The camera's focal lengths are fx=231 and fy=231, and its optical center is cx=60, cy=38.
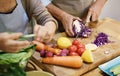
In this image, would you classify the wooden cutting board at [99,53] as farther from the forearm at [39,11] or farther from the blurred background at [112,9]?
the blurred background at [112,9]

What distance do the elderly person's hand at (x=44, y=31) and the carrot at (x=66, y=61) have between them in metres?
0.09

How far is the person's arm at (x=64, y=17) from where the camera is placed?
4.06 ft

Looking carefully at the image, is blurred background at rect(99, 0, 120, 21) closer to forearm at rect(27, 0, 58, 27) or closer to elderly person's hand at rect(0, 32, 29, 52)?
forearm at rect(27, 0, 58, 27)

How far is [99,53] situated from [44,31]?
28 cm

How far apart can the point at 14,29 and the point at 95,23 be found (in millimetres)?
500

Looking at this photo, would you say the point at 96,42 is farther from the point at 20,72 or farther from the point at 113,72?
the point at 20,72

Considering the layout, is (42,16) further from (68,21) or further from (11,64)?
(11,64)

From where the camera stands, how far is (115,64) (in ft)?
3.10

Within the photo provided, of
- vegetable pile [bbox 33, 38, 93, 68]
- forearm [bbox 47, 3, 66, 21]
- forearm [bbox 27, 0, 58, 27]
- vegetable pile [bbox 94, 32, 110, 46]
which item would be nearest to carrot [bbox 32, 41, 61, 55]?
vegetable pile [bbox 33, 38, 93, 68]

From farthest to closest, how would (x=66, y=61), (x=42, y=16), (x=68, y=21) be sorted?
(x=68, y=21), (x=42, y=16), (x=66, y=61)

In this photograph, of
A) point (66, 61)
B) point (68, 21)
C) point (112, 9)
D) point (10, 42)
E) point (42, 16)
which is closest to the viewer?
point (10, 42)

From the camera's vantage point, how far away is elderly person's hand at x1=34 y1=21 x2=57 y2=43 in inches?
36.7

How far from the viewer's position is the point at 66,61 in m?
0.95

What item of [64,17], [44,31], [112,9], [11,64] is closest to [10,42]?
[11,64]
